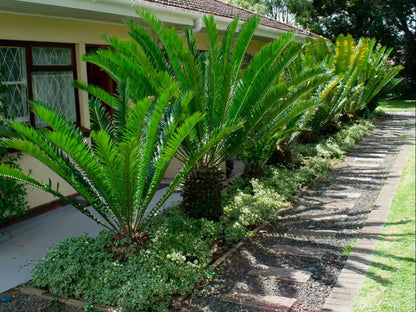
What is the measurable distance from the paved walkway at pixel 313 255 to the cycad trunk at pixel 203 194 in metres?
0.72

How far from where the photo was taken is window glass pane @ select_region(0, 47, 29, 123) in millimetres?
6512

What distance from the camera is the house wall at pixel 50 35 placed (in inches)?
254

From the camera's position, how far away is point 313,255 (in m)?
5.27

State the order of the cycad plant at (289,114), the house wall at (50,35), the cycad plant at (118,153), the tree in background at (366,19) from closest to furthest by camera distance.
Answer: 1. the cycad plant at (118,153)
2. the cycad plant at (289,114)
3. the house wall at (50,35)
4. the tree in background at (366,19)

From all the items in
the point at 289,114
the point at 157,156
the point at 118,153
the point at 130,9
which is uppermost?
the point at 130,9

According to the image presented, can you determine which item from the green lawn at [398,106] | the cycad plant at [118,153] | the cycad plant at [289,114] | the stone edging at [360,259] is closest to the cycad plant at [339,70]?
the cycad plant at [289,114]

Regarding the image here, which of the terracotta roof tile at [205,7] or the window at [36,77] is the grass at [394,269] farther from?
the window at [36,77]

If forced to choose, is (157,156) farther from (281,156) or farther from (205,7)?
(205,7)

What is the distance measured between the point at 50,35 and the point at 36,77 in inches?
27.2

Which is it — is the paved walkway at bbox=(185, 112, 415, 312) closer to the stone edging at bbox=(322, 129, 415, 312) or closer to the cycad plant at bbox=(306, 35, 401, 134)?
the stone edging at bbox=(322, 129, 415, 312)

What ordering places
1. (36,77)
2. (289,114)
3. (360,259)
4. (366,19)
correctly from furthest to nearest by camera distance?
(366,19) < (36,77) < (289,114) < (360,259)

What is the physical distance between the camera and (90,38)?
7785 mm

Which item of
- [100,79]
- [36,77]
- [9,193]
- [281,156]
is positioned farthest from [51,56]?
[281,156]

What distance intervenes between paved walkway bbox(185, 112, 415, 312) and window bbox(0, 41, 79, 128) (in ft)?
12.5
